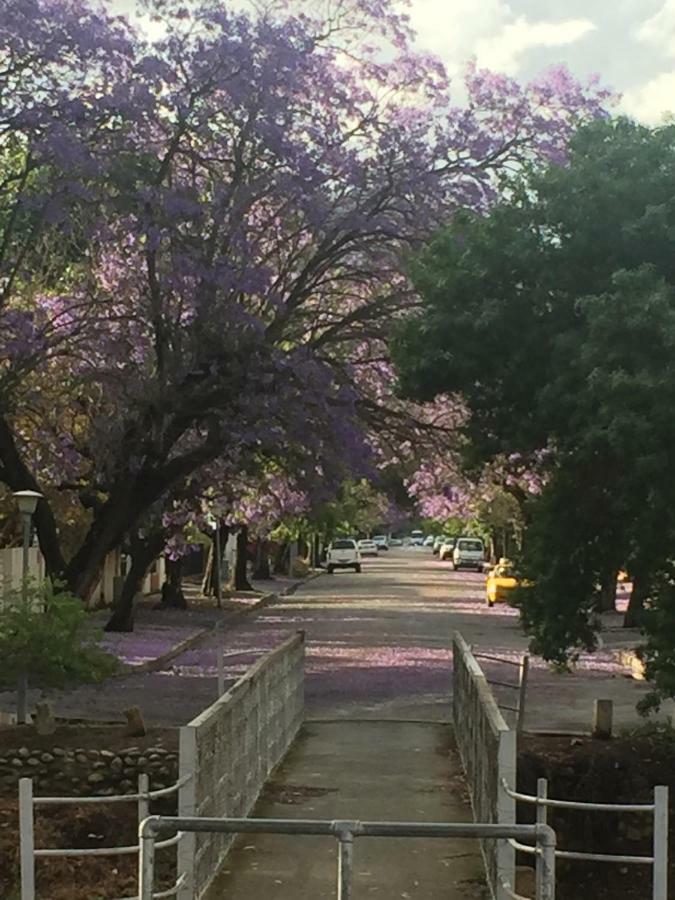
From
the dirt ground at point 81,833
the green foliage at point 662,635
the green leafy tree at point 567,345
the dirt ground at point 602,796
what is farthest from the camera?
the dirt ground at point 602,796

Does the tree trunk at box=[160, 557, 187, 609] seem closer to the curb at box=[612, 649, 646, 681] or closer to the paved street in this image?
the paved street

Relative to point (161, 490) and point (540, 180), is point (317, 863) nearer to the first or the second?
point (540, 180)

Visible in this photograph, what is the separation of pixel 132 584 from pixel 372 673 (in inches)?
339

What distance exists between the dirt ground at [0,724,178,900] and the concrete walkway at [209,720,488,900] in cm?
123

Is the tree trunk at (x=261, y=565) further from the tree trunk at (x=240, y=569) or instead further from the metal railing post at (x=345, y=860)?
the metal railing post at (x=345, y=860)

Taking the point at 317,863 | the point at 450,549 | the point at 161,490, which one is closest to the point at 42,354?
the point at 161,490

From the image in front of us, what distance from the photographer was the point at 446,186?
20.4 metres

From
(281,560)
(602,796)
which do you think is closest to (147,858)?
(602,796)

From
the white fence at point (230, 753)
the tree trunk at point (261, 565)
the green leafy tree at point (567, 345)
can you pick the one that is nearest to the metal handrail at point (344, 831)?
the white fence at point (230, 753)

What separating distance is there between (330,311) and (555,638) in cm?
918

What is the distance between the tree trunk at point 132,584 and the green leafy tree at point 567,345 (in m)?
17.9

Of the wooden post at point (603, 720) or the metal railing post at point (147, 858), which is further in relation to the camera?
the wooden post at point (603, 720)

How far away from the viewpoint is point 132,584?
31625 millimetres

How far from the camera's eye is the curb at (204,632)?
25.2 metres
